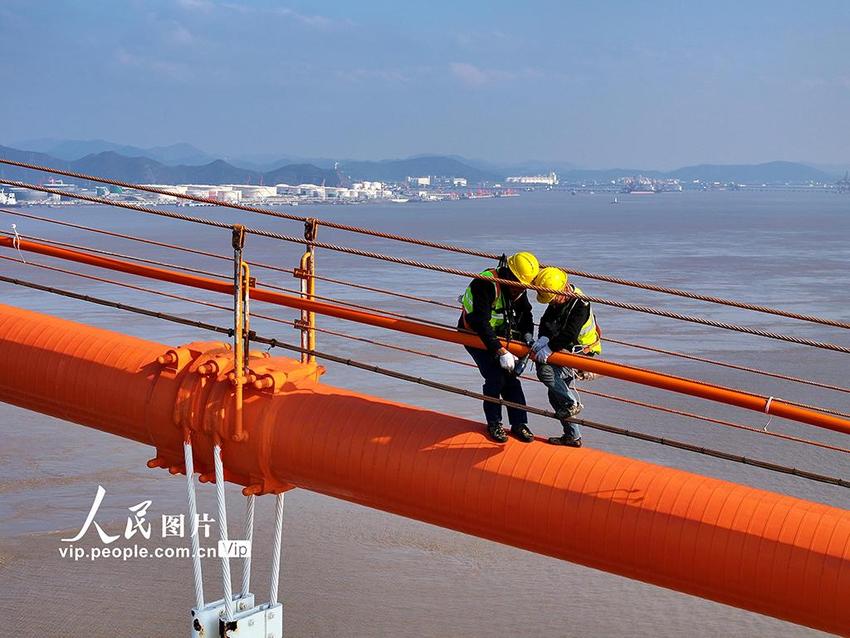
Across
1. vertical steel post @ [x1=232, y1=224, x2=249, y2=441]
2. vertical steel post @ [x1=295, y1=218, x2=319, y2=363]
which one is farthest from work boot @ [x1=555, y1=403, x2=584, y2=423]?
vertical steel post @ [x1=232, y1=224, x2=249, y2=441]

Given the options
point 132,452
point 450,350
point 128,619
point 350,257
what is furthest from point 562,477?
point 350,257

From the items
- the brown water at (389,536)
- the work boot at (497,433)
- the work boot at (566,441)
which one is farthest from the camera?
the brown water at (389,536)

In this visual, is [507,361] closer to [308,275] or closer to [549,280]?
[549,280]

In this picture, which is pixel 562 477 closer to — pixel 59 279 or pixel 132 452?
pixel 132 452

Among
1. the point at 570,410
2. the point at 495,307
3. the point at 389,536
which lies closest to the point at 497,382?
the point at 495,307

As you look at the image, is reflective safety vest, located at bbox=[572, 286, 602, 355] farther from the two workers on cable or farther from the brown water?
the brown water

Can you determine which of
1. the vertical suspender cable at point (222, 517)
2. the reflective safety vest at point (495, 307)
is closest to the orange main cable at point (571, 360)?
the reflective safety vest at point (495, 307)

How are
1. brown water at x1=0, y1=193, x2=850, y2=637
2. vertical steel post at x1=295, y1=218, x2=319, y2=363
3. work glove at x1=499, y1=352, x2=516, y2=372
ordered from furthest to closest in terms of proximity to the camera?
brown water at x1=0, y1=193, x2=850, y2=637 < vertical steel post at x1=295, y1=218, x2=319, y2=363 < work glove at x1=499, y1=352, x2=516, y2=372

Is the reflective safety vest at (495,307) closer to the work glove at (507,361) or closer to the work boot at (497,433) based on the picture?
the work glove at (507,361)
